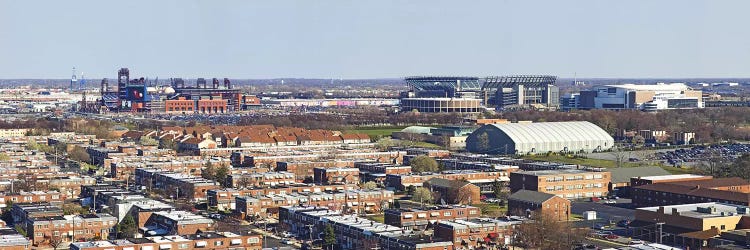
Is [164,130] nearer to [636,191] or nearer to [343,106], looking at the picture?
[636,191]

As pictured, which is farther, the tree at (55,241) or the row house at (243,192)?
the row house at (243,192)

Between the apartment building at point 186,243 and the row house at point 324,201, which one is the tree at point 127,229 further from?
the row house at point 324,201

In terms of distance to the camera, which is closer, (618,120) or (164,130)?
(164,130)

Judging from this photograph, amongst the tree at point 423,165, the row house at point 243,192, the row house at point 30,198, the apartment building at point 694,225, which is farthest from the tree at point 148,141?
the apartment building at point 694,225

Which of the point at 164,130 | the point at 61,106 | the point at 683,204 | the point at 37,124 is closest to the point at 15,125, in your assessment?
the point at 37,124

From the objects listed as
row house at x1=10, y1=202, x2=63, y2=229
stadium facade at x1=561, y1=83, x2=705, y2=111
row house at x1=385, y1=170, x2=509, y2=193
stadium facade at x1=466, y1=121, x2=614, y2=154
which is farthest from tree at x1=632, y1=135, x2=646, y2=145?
row house at x1=10, y1=202, x2=63, y2=229

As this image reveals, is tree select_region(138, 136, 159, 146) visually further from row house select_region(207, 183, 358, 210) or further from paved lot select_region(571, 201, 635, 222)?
paved lot select_region(571, 201, 635, 222)
